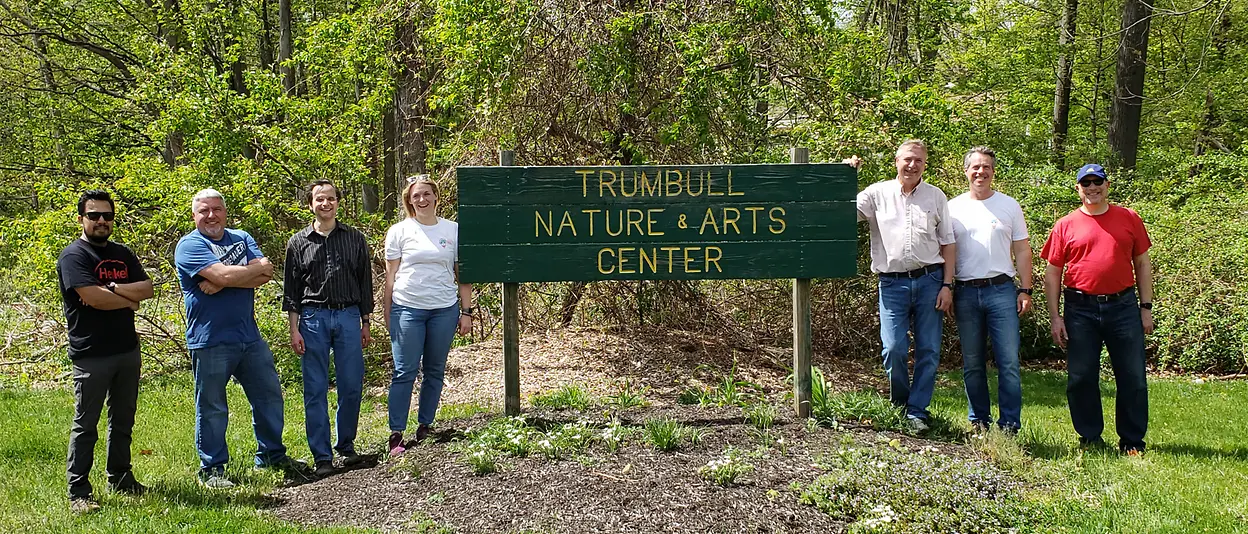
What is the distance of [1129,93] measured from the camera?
567 inches

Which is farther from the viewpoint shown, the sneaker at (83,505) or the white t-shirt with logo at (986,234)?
the white t-shirt with logo at (986,234)

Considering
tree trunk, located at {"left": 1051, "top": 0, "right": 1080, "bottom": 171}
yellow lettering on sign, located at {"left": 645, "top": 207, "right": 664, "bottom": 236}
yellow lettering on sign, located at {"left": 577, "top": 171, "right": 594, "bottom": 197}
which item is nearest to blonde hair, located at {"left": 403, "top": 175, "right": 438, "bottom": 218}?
yellow lettering on sign, located at {"left": 577, "top": 171, "right": 594, "bottom": 197}

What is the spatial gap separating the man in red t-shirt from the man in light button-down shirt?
2.18 feet

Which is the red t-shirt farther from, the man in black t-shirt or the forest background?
the man in black t-shirt

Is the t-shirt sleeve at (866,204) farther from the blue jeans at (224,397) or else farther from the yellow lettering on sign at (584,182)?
the blue jeans at (224,397)

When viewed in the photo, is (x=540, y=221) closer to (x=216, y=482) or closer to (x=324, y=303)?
(x=324, y=303)

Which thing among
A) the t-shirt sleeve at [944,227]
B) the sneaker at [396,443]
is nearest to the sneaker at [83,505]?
the sneaker at [396,443]

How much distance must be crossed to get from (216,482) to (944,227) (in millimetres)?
4290

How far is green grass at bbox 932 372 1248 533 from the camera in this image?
407 centimetres

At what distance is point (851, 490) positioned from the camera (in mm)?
4277

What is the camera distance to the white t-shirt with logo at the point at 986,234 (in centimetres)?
515

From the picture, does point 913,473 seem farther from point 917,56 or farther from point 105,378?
Result: point 917,56

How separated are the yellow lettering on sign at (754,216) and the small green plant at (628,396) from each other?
5.21 feet

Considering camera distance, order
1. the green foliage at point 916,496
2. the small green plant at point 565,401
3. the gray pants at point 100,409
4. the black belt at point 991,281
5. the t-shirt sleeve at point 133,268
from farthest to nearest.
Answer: the small green plant at point 565,401 < the black belt at point 991,281 < the t-shirt sleeve at point 133,268 < the gray pants at point 100,409 < the green foliage at point 916,496
